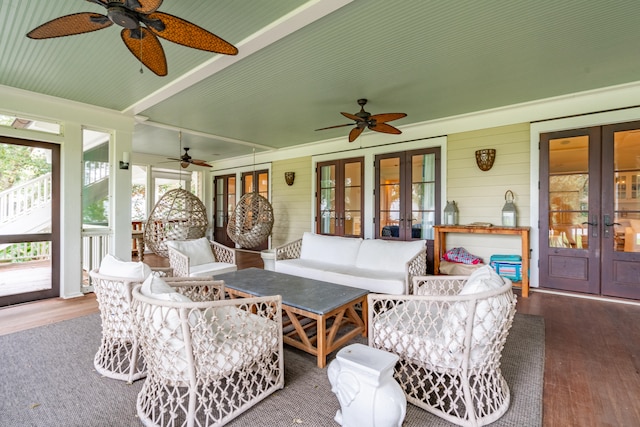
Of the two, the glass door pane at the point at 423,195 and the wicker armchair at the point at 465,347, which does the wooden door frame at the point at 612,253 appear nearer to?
the glass door pane at the point at 423,195

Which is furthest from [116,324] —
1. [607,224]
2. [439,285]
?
[607,224]

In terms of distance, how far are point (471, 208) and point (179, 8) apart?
4761 millimetres

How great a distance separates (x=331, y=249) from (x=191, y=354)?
3.06m

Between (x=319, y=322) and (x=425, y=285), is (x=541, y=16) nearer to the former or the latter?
(x=425, y=285)

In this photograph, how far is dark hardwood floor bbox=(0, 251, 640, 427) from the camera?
73.1 inches

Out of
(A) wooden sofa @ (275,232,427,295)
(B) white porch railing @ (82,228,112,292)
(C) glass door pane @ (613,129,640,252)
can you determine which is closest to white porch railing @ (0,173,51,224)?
(B) white porch railing @ (82,228,112,292)

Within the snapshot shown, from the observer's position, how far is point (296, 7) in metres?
2.35

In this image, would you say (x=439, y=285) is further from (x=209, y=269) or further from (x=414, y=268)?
(x=209, y=269)

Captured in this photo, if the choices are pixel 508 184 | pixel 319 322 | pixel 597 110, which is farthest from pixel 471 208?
pixel 319 322

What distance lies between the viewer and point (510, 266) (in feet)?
14.8

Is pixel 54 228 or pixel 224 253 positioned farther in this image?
pixel 224 253

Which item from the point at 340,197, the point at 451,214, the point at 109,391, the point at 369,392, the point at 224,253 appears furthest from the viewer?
the point at 340,197

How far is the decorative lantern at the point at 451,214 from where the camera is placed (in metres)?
5.04

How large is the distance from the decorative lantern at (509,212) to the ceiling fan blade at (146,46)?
4763 mm
